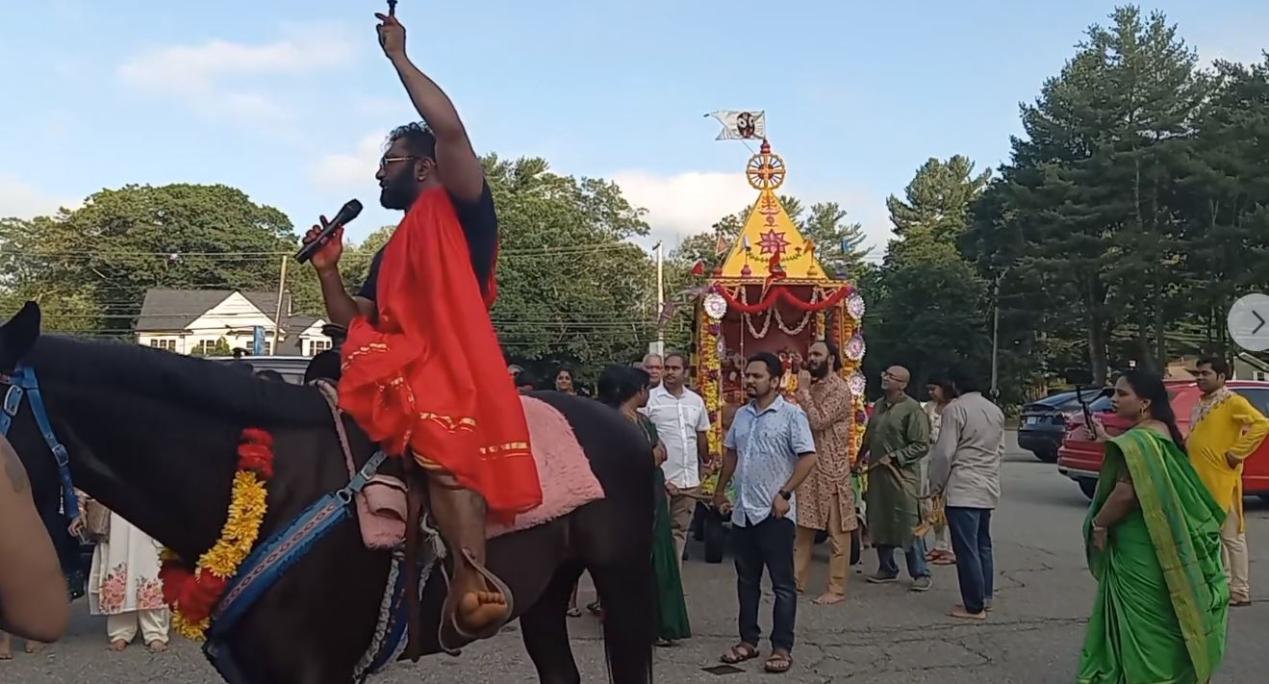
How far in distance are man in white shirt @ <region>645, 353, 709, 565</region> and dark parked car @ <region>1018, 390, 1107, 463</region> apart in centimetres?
1388

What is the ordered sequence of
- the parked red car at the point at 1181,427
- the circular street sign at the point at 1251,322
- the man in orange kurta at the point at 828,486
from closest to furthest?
the man in orange kurta at the point at 828,486 < the circular street sign at the point at 1251,322 < the parked red car at the point at 1181,427

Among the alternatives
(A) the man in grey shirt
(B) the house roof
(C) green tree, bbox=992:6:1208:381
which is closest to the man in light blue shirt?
(A) the man in grey shirt

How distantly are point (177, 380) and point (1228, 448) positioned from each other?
7.72 m

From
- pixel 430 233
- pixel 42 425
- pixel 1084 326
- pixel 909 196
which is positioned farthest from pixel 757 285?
pixel 909 196

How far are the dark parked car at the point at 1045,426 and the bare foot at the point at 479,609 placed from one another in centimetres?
1923

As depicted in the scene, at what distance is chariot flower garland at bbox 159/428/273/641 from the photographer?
9.83ft

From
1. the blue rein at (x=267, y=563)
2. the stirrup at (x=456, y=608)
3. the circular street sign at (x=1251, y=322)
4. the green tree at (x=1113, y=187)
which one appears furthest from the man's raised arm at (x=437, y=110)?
the green tree at (x=1113, y=187)

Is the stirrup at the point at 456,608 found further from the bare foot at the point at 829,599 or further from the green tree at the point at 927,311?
the green tree at the point at 927,311

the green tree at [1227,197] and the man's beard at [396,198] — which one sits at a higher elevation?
the green tree at [1227,197]

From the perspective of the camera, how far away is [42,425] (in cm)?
274

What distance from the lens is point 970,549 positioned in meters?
7.91

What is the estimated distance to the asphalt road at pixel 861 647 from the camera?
6418 millimetres

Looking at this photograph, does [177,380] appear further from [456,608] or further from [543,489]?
[543,489]

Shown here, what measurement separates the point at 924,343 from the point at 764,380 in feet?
124
